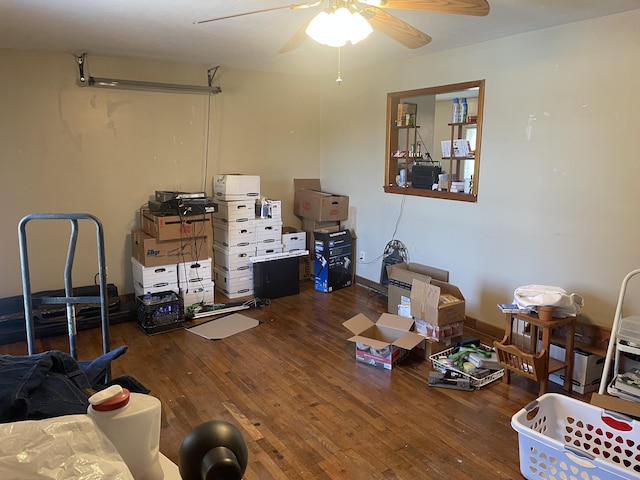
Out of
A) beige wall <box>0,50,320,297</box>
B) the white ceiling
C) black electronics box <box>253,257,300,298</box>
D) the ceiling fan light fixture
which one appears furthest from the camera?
black electronics box <box>253,257,300,298</box>

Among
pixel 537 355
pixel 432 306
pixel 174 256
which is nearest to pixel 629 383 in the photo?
pixel 537 355

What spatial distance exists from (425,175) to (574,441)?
2.62 m

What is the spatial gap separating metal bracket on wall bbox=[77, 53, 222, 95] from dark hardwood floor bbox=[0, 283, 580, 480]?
2179mm

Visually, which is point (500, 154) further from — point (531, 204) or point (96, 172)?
point (96, 172)

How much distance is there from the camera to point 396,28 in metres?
2.37

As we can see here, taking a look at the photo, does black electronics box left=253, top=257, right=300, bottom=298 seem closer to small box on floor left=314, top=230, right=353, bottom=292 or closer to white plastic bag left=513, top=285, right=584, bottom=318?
small box on floor left=314, top=230, right=353, bottom=292

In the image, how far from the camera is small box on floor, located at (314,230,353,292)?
4.98 metres

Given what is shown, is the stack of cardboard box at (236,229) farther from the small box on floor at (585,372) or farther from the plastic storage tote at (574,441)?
the plastic storage tote at (574,441)

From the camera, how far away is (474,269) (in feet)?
13.2

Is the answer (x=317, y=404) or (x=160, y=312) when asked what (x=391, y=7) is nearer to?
(x=317, y=404)

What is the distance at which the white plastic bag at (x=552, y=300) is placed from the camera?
2.86 meters

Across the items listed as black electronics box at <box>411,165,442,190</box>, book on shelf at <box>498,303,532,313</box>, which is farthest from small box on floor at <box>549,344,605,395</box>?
black electronics box at <box>411,165,442,190</box>

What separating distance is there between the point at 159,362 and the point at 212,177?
2248 millimetres

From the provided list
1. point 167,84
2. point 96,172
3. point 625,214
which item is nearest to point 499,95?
point 625,214
